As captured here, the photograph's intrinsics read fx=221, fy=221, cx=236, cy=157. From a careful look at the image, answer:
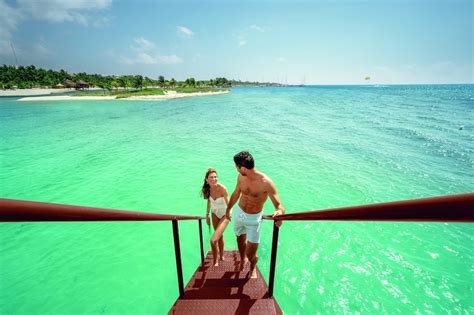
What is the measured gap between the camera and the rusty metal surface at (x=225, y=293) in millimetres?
2549

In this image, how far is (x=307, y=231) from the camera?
6.83 metres

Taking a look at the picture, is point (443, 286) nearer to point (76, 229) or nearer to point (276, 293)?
point (276, 293)

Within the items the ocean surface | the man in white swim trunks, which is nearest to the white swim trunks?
the man in white swim trunks

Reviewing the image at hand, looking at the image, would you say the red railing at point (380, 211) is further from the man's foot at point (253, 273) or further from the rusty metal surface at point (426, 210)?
the man's foot at point (253, 273)

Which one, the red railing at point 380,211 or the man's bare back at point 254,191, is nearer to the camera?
the red railing at point 380,211

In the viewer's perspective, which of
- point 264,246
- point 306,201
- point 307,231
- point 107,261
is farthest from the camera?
point 306,201

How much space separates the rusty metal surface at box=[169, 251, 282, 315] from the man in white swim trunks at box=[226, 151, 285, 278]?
381mm

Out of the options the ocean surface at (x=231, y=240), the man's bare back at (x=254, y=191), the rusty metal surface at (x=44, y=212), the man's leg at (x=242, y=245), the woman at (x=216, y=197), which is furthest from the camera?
the ocean surface at (x=231, y=240)

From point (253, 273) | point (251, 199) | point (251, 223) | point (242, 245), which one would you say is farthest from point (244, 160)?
point (253, 273)

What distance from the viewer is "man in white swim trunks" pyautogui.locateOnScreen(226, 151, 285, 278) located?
3426 millimetres

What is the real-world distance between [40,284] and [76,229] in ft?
6.88

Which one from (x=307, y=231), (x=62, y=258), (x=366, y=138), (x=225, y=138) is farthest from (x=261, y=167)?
(x=366, y=138)

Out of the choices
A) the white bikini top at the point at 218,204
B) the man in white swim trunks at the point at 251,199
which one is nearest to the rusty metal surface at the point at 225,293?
the man in white swim trunks at the point at 251,199

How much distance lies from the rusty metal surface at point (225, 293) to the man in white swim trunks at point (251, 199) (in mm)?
381
